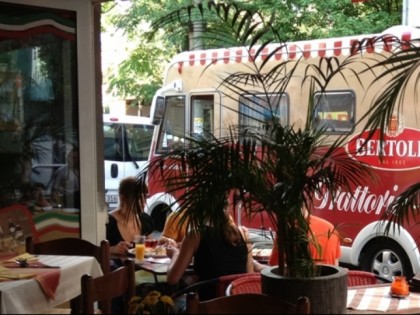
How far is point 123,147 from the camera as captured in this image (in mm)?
10602

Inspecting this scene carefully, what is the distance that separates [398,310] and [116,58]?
11.4 m

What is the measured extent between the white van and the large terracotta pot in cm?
765

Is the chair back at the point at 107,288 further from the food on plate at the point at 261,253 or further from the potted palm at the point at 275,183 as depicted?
the food on plate at the point at 261,253

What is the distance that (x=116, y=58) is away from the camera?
13727 millimetres

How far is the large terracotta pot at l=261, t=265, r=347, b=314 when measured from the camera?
9.16ft

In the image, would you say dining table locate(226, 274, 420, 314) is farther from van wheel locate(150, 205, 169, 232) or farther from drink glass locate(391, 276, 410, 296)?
van wheel locate(150, 205, 169, 232)

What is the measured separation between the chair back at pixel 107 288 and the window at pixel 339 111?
382 centimetres

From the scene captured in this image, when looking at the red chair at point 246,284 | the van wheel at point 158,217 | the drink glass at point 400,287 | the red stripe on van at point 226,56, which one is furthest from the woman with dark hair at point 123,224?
the van wheel at point 158,217

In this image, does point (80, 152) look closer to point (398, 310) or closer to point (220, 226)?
point (220, 226)

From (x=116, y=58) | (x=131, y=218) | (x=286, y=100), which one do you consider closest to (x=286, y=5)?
(x=286, y=100)

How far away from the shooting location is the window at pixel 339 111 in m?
6.47

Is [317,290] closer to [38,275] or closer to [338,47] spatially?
[38,275]

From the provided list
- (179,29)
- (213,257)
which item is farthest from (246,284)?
(179,29)

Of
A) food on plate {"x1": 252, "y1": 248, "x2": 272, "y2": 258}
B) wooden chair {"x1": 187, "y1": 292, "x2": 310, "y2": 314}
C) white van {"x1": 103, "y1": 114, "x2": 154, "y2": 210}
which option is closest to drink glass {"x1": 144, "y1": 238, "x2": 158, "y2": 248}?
food on plate {"x1": 252, "y1": 248, "x2": 272, "y2": 258}
